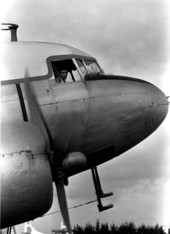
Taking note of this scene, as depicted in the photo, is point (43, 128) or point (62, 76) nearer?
point (43, 128)

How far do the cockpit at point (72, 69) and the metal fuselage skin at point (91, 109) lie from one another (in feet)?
0.51

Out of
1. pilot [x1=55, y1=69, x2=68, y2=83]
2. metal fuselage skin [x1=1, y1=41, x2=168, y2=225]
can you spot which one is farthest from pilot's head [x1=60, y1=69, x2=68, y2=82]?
metal fuselage skin [x1=1, y1=41, x2=168, y2=225]

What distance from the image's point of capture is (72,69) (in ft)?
40.3

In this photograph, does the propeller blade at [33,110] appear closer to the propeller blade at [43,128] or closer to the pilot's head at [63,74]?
the propeller blade at [43,128]

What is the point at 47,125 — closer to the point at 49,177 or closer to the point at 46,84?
the point at 46,84

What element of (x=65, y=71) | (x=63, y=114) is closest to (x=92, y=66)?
(x=65, y=71)

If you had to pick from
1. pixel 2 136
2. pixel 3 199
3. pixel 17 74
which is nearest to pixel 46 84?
pixel 17 74

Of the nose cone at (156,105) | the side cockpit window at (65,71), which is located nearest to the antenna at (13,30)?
the side cockpit window at (65,71)

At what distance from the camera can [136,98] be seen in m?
12.0

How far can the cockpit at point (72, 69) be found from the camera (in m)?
11.8

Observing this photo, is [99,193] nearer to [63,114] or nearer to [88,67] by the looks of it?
[63,114]

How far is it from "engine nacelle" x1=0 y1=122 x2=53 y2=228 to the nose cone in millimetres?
3502

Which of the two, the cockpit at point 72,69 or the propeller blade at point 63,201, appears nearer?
the propeller blade at point 63,201

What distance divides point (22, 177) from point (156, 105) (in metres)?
4.49
